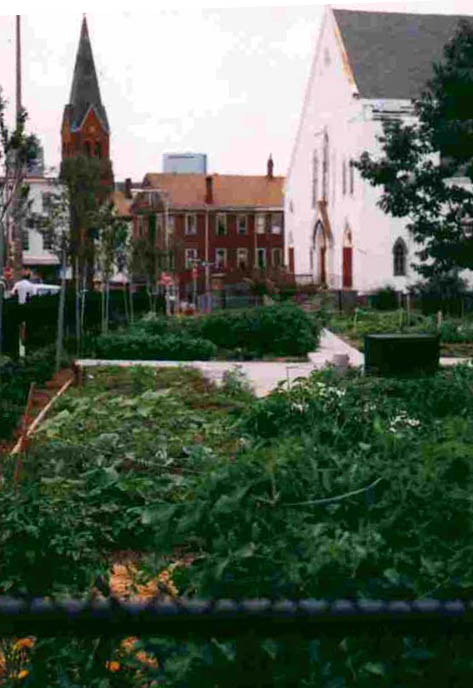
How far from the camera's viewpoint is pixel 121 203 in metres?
9.64

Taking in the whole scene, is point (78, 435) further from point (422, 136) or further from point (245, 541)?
point (422, 136)

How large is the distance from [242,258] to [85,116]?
6.51 ft

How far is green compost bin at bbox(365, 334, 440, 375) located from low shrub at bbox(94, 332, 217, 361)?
122 inches

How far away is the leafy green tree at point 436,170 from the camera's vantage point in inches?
402

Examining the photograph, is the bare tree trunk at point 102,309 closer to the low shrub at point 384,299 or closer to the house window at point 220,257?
the low shrub at point 384,299

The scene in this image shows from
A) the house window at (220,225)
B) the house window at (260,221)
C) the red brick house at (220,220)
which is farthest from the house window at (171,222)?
the house window at (260,221)

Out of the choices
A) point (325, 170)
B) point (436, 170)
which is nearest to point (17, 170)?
point (325, 170)

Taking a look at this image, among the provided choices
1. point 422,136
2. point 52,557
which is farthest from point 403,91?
point 52,557

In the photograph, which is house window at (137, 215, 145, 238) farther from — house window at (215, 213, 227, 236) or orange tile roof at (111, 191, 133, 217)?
house window at (215, 213, 227, 236)

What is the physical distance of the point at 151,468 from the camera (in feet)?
16.8

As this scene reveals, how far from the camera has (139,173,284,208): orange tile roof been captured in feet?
25.0

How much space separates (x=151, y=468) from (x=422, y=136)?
Answer: 636 cm

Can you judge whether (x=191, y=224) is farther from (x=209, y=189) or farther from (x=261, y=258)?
(x=261, y=258)

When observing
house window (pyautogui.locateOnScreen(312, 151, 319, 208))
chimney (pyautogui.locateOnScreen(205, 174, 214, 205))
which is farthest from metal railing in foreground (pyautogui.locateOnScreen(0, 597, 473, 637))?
house window (pyautogui.locateOnScreen(312, 151, 319, 208))
